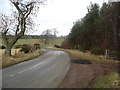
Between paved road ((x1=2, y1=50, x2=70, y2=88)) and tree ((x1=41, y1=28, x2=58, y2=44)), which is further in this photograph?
tree ((x1=41, y1=28, x2=58, y2=44))

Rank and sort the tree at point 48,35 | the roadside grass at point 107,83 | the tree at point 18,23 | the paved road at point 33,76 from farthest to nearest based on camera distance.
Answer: the tree at point 48,35 → the tree at point 18,23 → the roadside grass at point 107,83 → the paved road at point 33,76

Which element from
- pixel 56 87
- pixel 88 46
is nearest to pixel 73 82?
pixel 56 87

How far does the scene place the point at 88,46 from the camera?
37.8 metres

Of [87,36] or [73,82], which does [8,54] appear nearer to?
[73,82]

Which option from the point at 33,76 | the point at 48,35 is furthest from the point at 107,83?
the point at 48,35

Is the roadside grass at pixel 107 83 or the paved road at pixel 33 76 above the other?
the paved road at pixel 33 76

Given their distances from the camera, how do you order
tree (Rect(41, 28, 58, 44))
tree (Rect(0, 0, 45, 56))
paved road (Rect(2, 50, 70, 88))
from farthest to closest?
tree (Rect(41, 28, 58, 44)) < tree (Rect(0, 0, 45, 56)) < paved road (Rect(2, 50, 70, 88))

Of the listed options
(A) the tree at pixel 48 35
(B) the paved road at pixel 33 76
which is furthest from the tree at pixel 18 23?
(A) the tree at pixel 48 35

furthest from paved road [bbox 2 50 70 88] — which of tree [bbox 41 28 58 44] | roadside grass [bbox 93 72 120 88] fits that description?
tree [bbox 41 28 58 44]

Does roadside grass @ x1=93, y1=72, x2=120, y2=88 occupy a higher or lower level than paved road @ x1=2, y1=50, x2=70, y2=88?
lower

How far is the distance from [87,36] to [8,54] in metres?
22.0

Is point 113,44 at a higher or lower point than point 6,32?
lower

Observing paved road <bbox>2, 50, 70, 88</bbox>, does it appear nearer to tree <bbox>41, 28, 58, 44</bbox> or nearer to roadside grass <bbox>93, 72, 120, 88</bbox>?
roadside grass <bbox>93, 72, 120, 88</bbox>

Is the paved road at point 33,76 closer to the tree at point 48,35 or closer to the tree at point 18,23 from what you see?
the tree at point 18,23
